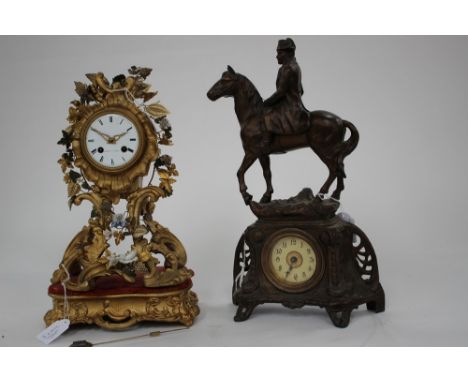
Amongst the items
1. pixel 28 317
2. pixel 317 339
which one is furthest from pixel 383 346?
pixel 28 317

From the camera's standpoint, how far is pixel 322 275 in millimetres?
3344

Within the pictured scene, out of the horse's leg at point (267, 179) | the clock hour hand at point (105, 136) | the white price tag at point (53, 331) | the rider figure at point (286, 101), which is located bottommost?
the white price tag at point (53, 331)

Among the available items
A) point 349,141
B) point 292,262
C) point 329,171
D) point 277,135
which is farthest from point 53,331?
point 349,141

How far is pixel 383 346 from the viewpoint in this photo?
292 centimetres

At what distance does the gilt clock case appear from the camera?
130 inches

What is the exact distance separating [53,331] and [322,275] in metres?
1.51

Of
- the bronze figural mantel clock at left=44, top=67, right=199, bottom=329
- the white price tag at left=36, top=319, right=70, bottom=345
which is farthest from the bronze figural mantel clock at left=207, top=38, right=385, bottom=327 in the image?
the white price tag at left=36, top=319, right=70, bottom=345

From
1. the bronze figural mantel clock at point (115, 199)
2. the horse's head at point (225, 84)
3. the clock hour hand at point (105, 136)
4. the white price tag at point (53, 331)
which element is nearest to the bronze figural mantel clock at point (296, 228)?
the horse's head at point (225, 84)

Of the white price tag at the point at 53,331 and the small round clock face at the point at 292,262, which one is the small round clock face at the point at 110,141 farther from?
the small round clock face at the point at 292,262

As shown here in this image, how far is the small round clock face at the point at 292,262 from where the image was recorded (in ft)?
11.0

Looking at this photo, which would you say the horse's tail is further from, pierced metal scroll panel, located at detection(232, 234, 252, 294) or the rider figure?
pierced metal scroll panel, located at detection(232, 234, 252, 294)

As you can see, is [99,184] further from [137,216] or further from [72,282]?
[72,282]

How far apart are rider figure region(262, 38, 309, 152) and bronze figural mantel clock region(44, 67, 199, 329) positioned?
619 millimetres

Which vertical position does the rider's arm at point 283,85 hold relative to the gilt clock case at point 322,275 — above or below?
above
